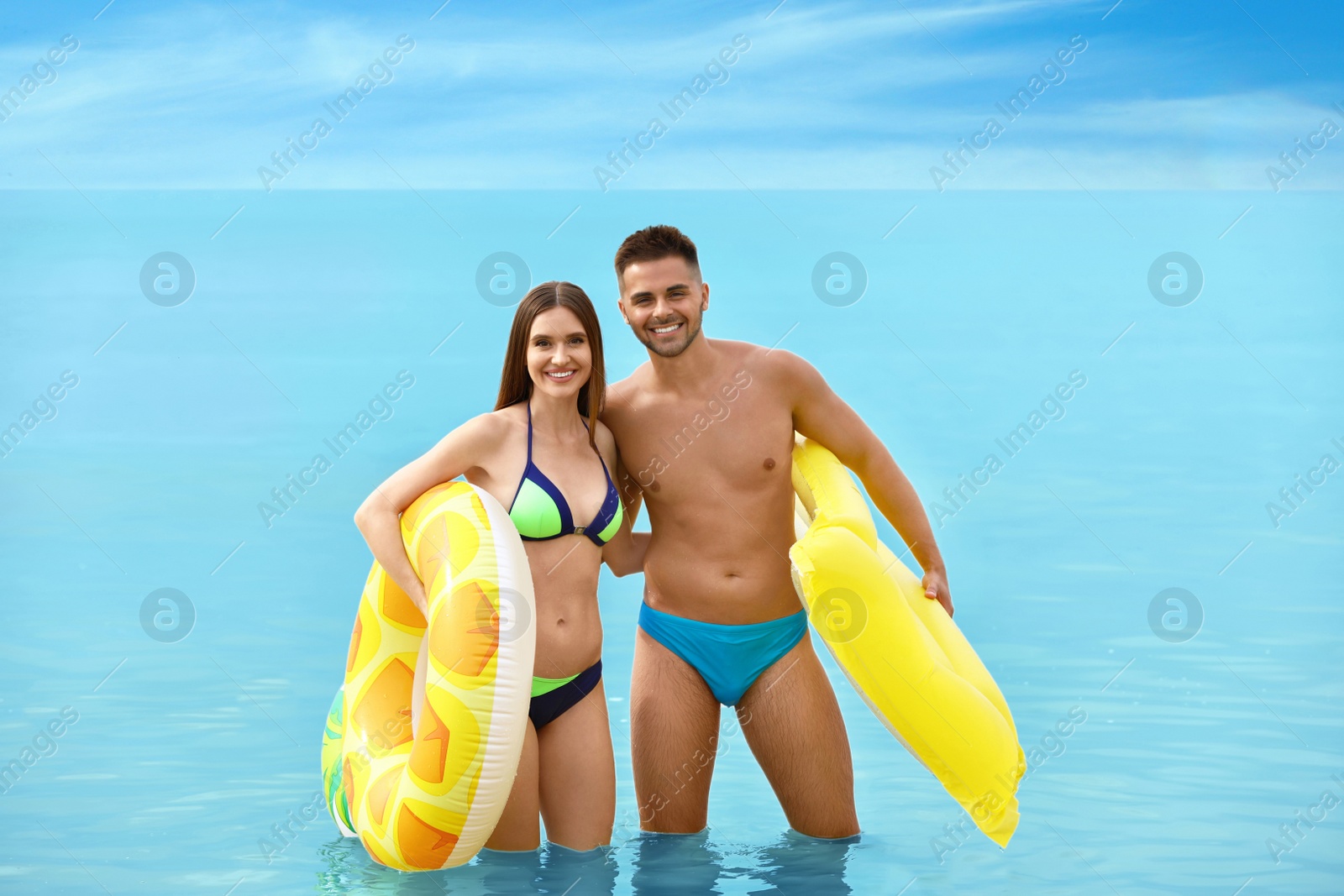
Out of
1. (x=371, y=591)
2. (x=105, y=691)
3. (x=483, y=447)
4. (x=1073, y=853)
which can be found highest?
(x=483, y=447)

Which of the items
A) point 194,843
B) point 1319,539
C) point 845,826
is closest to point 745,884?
point 845,826

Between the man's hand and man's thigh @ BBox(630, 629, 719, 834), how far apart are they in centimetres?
78

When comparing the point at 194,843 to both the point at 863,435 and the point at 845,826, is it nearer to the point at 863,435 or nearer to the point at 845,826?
the point at 845,826

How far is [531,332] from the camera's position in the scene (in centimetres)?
371

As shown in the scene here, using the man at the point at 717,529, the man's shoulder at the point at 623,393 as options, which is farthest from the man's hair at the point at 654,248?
the man's shoulder at the point at 623,393

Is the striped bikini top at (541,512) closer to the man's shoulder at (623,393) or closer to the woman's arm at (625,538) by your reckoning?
the woman's arm at (625,538)

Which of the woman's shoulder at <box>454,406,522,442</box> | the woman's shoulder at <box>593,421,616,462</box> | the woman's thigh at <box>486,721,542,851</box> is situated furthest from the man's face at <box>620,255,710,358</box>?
the woman's thigh at <box>486,721,542,851</box>

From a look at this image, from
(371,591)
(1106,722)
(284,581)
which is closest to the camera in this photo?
(371,591)

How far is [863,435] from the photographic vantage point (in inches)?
159

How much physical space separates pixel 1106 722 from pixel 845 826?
2601 mm

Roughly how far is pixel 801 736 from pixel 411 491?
1436 millimetres

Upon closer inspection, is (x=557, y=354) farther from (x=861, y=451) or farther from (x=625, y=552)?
(x=861, y=451)

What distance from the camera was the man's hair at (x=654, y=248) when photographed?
3836 mm

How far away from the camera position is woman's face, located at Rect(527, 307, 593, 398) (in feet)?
12.0
